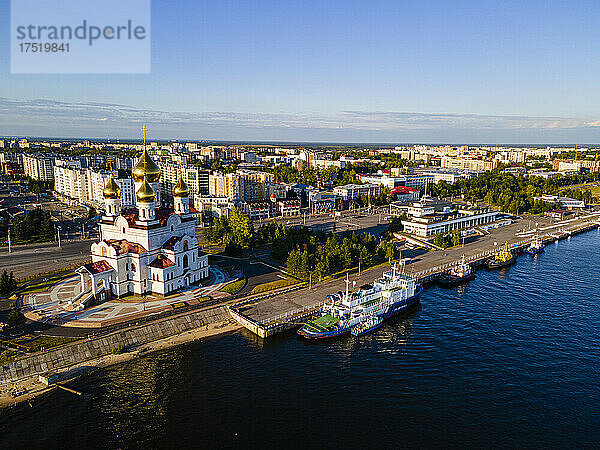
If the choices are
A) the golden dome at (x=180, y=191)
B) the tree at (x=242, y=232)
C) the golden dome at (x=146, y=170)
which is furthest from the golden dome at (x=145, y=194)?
the tree at (x=242, y=232)

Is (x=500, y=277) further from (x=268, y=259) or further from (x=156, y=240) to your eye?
(x=156, y=240)

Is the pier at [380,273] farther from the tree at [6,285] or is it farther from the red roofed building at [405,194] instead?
the red roofed building at [405,194]

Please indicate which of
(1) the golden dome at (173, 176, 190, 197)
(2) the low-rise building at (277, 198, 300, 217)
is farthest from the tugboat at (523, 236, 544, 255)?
(1) the golden dome at (173, 176, 190, 197)

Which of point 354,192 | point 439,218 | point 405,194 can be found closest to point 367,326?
point 439,218

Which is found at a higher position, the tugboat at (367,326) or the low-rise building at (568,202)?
the low-rise building at (568,202)

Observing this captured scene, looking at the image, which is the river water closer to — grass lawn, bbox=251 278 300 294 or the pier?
the pier

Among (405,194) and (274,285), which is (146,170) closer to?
(274,285)
